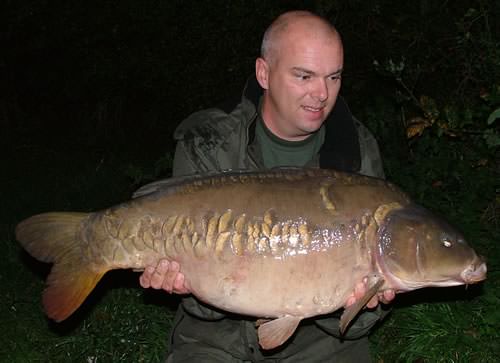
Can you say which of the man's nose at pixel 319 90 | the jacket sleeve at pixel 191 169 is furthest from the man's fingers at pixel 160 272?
the man's nose at pixel 319 90

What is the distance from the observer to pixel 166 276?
2139 millimetres

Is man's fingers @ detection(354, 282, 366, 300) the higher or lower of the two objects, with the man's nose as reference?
lower

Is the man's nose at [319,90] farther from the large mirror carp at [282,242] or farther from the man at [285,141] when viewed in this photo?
the large mirror carp at [282,242]

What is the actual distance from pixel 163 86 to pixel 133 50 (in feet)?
2.52

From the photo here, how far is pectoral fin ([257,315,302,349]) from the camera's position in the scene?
82.2 inches

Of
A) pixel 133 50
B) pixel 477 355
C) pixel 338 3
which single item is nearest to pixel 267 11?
pixel 338 3

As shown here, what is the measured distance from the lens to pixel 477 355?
A: 8.98 feet

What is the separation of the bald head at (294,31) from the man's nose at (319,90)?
17cm

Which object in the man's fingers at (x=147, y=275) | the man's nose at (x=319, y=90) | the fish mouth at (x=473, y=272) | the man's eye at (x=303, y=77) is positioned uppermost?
the man's eye at (x=303, y=77)

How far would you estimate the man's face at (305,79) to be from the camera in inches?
95.5

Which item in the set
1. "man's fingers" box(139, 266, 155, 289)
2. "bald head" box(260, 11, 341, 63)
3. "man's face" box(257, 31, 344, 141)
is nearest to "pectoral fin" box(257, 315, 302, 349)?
"man's fingers" box(139, 266, 155, 289)

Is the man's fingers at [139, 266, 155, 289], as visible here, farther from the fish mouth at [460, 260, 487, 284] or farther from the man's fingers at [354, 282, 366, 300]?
the fish mouth at [460, 260, 487, 284]

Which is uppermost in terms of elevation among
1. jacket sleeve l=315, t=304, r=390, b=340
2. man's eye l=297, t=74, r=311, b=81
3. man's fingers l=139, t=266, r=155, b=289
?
man's eye l=297, t=74, r=311, b=81

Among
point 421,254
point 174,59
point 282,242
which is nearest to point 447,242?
point 421,254
